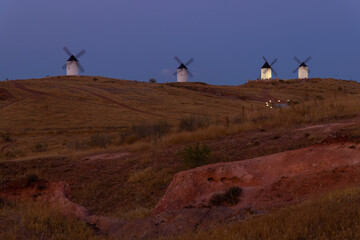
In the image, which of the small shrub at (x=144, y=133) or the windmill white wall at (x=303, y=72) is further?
the windmill white wall at (x=303, y=72)

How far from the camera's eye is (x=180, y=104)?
3616 centimetres

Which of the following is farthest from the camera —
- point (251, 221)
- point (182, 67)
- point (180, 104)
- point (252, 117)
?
point (182, 67)

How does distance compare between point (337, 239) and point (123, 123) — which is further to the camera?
point (123, 123)

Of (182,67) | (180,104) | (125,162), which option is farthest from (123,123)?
(182,67)

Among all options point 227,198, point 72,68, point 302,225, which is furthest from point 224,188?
point 72,68

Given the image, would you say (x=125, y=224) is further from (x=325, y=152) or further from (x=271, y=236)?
(x=325, y=152)

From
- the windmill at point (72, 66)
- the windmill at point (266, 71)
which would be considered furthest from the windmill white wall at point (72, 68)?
the windmill at point (266, 71)

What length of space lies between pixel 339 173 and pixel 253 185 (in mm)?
1475

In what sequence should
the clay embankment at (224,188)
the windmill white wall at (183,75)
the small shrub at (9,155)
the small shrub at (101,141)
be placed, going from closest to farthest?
Answer: the clay embankment at (224,188) < the small shrub at (9,155) < the small shrub at (101,141) < the windmill white wall at (183,75)

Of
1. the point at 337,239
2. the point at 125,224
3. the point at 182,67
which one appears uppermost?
the point at 182,67

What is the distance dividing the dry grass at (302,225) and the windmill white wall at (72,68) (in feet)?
219

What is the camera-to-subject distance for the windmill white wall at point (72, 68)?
6619cm

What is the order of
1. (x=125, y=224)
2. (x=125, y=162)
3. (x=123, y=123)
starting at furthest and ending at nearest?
(x=123, y=123)
(x=125, y=162)
(x=125, y=224)

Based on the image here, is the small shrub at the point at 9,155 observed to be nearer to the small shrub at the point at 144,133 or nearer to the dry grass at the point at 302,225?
the small shrub at the point at 144,133
